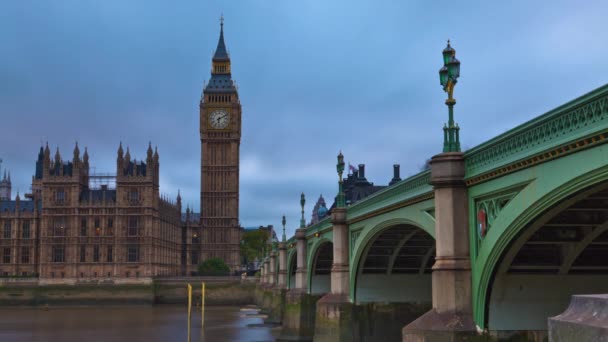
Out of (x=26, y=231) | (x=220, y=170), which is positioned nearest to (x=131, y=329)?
(x=26, y=231)

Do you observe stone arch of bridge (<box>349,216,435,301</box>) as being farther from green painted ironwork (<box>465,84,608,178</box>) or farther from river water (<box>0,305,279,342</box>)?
river water (<box>0,305,279,342</box>)

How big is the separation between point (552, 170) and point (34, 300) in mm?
115972

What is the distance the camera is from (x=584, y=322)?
6703 millimetres

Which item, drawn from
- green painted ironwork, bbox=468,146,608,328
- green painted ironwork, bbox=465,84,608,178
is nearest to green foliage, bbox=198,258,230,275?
green painted ironwork, bbox=468,146,608,328

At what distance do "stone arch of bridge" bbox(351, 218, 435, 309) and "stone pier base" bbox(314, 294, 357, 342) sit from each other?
0.65m

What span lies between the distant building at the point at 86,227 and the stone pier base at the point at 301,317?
8281 cm

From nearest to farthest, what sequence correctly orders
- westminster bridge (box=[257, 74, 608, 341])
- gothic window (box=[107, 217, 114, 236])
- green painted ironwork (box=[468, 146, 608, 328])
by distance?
green painted ironwork (box=[468, 146, 608, 328]) < westminster bridge (box=[257, 74, 608, 341]) < gothic window (box=[107, 217, 114, 236])

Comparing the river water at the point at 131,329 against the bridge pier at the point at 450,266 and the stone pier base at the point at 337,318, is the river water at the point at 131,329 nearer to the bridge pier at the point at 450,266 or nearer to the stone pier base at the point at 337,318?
the stone pier base at the point at 337,318

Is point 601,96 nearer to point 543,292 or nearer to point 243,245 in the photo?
point 543,292

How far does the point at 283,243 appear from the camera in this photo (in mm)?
75250

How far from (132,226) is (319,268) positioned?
8532 centimetres

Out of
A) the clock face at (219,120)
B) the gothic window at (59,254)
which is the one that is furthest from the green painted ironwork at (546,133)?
the clock face at (219,120)

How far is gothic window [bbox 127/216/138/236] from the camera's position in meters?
137

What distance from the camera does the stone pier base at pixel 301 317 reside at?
168 ft
